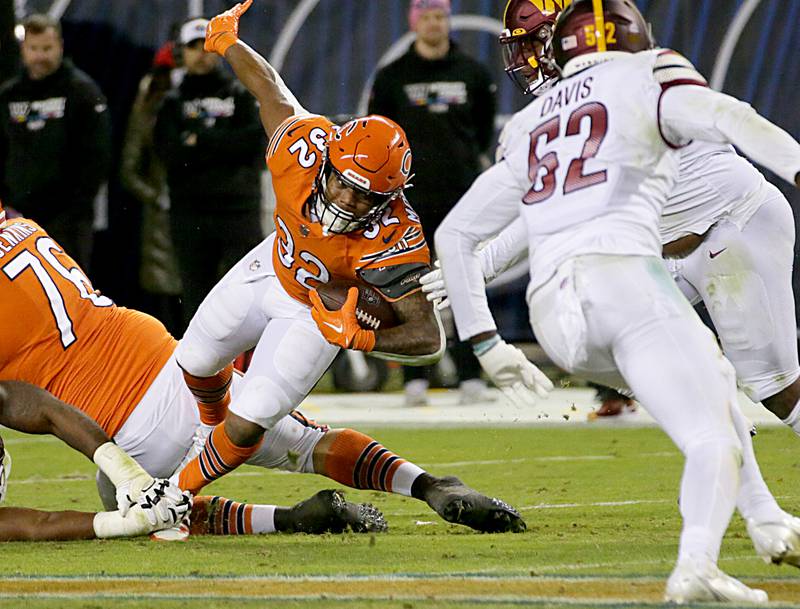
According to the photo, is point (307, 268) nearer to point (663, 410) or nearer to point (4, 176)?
point (663, 410)

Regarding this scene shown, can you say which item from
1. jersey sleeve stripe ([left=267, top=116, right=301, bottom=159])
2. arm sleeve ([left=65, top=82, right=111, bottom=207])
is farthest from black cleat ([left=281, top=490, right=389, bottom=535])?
arm sleeve ([left=65, top=82, right=111, bottom=207])

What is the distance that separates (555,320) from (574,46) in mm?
775

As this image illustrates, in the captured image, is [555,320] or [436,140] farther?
[436,140]

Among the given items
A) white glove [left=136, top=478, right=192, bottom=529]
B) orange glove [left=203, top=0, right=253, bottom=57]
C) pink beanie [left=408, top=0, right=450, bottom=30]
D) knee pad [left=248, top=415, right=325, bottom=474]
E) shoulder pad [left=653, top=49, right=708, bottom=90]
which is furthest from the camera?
pink beanie [left=408, top=0, right=450, bottom=30]

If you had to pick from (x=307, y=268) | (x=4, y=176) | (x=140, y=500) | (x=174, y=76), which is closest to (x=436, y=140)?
(x=174, y=76)

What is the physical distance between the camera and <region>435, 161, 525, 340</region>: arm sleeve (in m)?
4.00

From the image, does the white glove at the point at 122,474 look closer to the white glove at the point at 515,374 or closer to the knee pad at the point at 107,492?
the knee pad at the point at 107,492

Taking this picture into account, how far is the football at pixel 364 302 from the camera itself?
Answer: 504 cm

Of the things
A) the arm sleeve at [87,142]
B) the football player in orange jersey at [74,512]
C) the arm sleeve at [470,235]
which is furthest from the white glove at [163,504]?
the arm sleeve at [87,142]

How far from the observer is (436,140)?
29.4 feet

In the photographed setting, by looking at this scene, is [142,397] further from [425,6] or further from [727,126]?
[425,6]

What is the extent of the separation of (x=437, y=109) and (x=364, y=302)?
160 inches

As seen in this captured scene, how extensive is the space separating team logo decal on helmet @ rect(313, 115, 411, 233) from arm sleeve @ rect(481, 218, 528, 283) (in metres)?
0.38

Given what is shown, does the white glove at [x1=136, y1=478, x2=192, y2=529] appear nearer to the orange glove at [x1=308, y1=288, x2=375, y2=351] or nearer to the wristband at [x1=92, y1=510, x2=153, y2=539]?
the wristband at [x1=92, y1=510, x2=153, y2=539]
